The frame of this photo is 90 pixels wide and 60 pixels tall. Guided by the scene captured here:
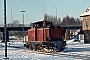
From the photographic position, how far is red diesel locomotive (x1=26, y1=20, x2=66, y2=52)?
3512 cm

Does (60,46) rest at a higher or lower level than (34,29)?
lower

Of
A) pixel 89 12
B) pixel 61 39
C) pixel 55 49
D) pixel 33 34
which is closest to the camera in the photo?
pixel 55 49

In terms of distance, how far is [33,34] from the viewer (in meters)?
40.5

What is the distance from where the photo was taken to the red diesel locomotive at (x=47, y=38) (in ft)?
115

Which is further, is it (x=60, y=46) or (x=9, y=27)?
(x=9, y=27)

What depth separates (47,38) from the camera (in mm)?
36031

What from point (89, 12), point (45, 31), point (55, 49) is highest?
point (89, 12)

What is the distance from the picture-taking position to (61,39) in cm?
3731

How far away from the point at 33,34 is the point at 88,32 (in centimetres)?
2670

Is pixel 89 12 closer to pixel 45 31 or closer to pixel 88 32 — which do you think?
pixel 88 32

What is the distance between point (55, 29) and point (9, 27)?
69.3 meters

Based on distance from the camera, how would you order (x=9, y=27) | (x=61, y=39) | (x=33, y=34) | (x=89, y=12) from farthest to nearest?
(x=9, y=27) < (x=89, y=12) < (x=33, y=34) < (x=61, y=39)

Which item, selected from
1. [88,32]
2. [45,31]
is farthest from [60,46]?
[88,32]

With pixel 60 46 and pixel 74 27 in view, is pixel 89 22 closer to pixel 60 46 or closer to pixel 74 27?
pixel 60 46
